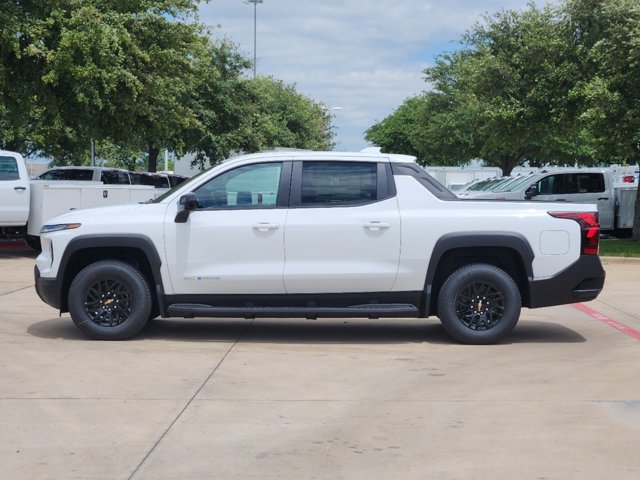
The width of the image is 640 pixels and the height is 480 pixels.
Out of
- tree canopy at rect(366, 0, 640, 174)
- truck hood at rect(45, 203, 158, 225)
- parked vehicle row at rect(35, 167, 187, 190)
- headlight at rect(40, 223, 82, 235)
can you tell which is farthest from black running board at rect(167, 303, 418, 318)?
parked vehicle row at rect(35, 167, 187, 190)

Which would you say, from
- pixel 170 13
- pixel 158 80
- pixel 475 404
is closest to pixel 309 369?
pixel 475 404

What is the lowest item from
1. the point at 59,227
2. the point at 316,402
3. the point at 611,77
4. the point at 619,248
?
the point at 316,402

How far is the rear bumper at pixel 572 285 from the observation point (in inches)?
349

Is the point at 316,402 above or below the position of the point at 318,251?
below

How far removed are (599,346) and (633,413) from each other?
108 inches

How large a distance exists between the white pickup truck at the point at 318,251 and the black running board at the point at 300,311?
0.05ft

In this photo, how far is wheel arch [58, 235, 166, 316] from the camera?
29.0ft

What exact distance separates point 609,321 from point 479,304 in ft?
8.57

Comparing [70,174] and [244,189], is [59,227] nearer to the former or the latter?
[244,189]

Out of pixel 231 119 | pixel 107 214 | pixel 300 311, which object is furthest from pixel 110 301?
pixel 231 119

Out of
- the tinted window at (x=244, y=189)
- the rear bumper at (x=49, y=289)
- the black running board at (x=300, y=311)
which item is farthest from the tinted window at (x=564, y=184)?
the rear bumper at (x=49, y=289)

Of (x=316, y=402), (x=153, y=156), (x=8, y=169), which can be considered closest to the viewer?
(x=316, y=402)

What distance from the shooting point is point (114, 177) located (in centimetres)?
2597

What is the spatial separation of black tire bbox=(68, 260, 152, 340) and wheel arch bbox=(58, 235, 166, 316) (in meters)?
0.13
